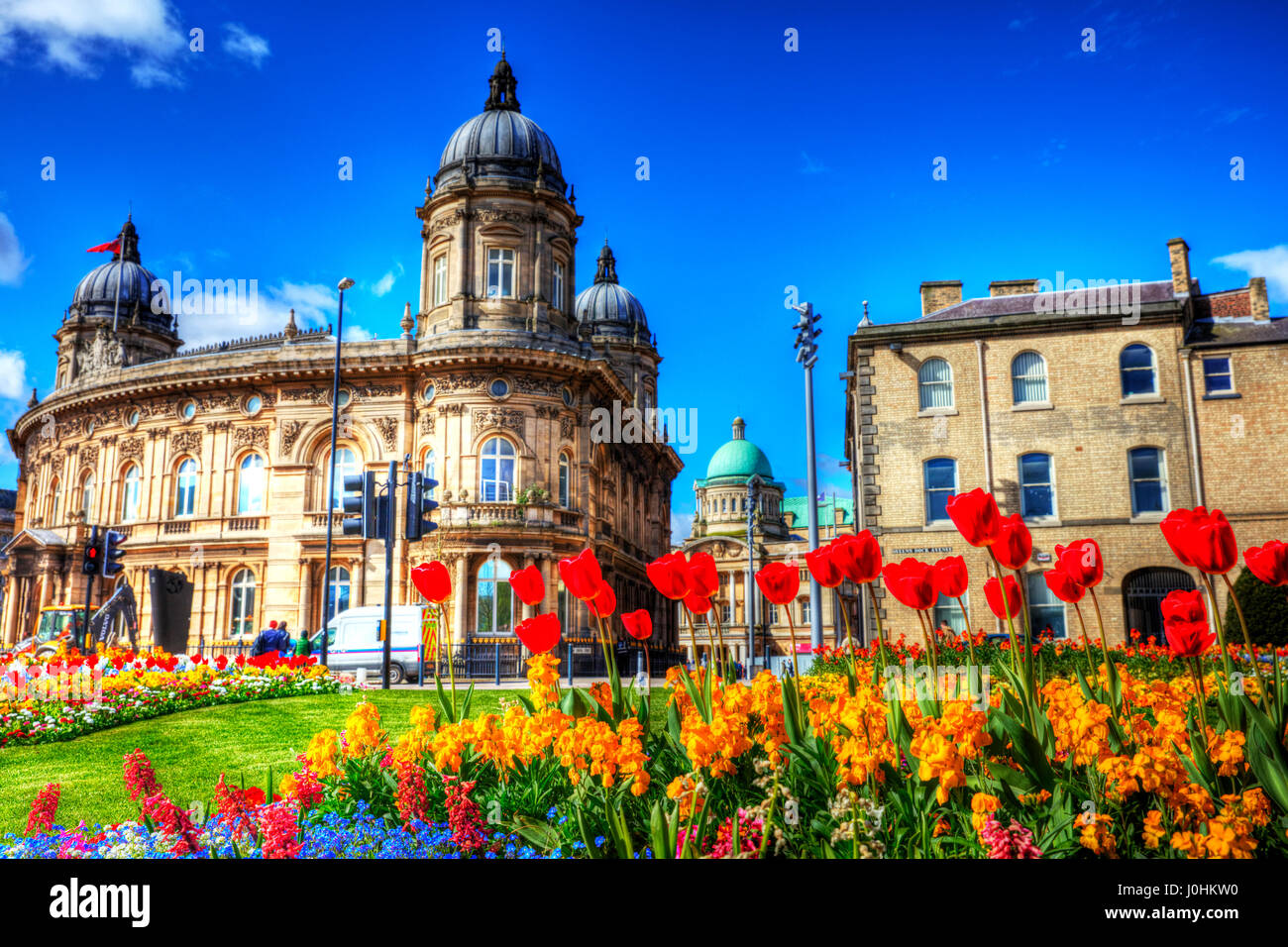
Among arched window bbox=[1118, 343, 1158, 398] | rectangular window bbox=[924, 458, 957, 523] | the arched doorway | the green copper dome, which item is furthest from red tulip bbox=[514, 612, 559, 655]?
the green copper dome

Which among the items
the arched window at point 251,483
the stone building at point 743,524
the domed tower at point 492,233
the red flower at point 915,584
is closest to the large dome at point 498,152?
the domed tower at point 492,233

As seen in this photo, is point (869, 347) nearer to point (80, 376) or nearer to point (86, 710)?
point (86, 710)

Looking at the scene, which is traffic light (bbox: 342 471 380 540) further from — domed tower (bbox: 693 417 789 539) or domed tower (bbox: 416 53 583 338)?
domed tower (bbox: 693 417 789 539)

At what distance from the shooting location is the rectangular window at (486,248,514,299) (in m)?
39.9

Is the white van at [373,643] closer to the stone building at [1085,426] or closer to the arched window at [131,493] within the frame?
the stone building at [1085,426]

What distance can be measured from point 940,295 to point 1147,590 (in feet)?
39.5

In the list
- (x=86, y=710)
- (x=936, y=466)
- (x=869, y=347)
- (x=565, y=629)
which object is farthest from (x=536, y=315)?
(x=86, y=710)

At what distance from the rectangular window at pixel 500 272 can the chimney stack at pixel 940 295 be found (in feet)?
58.5

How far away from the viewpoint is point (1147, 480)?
90.9 ft

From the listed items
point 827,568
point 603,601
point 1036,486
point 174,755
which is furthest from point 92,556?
point 1036,486

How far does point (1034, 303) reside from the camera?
2892 cm

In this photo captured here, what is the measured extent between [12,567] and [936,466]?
42.3 m

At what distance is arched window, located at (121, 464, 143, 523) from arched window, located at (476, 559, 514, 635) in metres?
18.3

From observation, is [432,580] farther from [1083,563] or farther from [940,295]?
[940,295]
